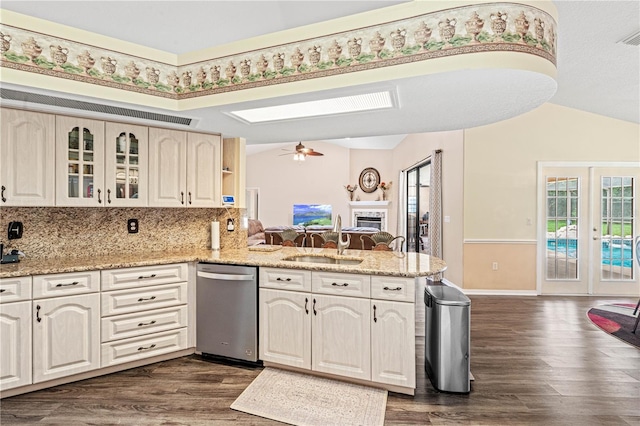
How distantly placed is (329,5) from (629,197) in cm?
594

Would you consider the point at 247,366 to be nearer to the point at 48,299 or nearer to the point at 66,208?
the point at 48,299

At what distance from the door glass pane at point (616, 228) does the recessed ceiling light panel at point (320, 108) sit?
499 centimetres

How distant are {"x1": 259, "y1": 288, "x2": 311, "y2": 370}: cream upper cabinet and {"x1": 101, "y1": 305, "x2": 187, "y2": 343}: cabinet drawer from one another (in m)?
0.78

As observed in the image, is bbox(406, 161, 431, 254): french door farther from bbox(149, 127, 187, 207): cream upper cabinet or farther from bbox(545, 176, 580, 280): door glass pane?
bbox(149, 127, 187, 207): cream upper cabinet

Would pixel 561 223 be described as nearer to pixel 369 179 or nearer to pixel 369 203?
pixel 369 203

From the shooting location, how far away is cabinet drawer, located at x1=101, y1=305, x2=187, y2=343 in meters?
2.73

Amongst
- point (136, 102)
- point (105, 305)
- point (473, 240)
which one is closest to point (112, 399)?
point (105, 305)

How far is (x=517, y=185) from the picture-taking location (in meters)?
5.47

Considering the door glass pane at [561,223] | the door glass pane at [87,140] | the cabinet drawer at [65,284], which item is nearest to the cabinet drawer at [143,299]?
the cabinet drawer at [65,284]

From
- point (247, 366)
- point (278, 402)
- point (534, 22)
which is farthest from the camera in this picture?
point (247, 366)

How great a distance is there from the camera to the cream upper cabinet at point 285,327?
272 cm

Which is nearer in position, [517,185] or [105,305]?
[105,305]

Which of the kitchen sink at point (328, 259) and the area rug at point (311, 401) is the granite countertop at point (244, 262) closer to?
the kitchen sink at point (328, 259)

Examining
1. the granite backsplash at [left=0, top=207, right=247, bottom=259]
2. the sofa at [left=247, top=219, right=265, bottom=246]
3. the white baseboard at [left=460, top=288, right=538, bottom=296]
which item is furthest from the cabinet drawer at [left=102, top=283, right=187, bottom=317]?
the sofa at [left=247, top=219, right=265, bottom=246]
